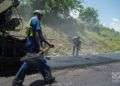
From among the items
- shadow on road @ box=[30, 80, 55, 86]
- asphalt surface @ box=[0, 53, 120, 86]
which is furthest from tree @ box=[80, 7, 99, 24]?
shadow on road @ box=[30, 80, 55, 86]

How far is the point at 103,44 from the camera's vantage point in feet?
89.2

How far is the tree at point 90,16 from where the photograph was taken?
1606 inches

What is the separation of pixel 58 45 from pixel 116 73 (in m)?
10.9

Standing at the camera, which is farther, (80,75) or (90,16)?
(90,16)

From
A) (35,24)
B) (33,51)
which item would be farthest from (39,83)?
(35,24)

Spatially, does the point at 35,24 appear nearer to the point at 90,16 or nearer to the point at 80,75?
the point at 80,75

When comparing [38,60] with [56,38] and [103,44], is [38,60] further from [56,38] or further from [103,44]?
[103,44]

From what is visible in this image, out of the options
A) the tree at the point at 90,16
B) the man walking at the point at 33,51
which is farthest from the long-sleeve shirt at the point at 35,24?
the tree at the point at 90,16

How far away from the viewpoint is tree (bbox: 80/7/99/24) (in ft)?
134

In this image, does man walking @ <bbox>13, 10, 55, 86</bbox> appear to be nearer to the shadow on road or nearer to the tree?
the shadow on road

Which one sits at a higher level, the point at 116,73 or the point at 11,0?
the point at 11,0

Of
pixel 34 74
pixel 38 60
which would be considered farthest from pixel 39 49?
pixel 34 74

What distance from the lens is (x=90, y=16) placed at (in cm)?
4275

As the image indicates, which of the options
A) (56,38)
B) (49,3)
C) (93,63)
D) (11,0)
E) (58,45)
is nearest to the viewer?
(11,0)
